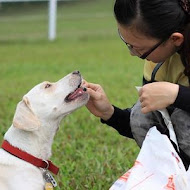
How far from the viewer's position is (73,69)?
8.62 meters

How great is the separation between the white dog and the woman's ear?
605 mm

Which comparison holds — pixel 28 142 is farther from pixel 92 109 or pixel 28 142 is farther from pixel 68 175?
pixel 68 175

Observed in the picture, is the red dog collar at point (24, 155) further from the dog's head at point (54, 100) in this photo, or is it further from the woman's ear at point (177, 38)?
the woman's ear at point (177, 38)

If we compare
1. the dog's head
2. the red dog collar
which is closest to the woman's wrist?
the dog's head

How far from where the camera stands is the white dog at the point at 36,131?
2857 mm

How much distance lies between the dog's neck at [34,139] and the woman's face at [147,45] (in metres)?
0.67

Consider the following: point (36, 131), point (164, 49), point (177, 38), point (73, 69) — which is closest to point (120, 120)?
point (36, 131)

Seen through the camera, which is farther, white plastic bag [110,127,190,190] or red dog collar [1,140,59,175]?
red dog collar [1,140,59,175]

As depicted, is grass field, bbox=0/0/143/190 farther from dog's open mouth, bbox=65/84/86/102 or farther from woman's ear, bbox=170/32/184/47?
woman's ear, bbox=170/32/184/47

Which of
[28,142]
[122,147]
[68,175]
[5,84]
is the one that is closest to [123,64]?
[5,84]

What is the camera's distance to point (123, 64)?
9406 millimetres

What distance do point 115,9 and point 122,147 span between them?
1.88 meters

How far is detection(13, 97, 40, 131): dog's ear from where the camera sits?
2.84 m

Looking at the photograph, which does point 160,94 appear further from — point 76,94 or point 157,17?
point 76,94
